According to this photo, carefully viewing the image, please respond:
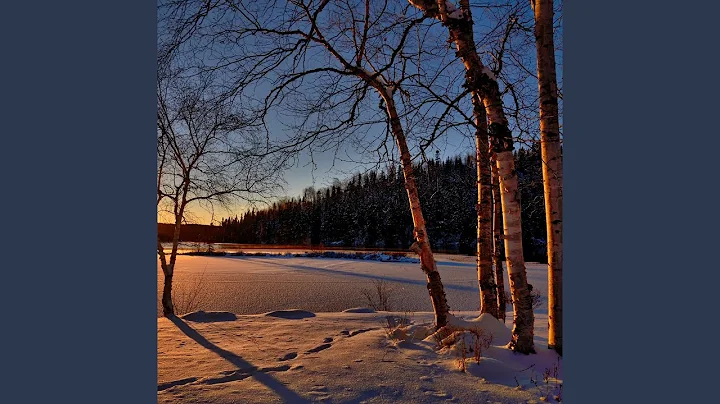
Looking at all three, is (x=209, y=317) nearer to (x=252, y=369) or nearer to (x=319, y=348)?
(x=319, y=348)

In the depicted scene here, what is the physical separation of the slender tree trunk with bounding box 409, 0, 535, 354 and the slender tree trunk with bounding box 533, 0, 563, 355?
0.71 feet

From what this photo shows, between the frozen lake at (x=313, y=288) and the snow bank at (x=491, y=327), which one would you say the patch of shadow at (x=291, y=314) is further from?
the snow bank at (x=491, y=327)

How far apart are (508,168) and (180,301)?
803 cm

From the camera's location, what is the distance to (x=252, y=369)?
3240 millimetres

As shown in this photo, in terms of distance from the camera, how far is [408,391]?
263 centimetres

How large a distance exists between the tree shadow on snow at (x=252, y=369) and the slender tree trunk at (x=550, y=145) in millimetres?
2024

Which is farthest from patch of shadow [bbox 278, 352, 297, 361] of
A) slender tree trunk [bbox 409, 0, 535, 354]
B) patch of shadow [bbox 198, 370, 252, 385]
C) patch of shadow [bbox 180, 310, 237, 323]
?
patch of shadow [bbox 180, 310, 237, 323]

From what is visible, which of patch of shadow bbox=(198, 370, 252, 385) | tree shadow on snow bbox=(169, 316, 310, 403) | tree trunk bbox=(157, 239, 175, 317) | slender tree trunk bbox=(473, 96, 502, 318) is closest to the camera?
tree shadow on snow bbox=(169, 316, 310, 403)

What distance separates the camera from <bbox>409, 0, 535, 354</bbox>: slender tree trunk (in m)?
3.10

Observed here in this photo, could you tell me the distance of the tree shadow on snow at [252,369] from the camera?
102 inches

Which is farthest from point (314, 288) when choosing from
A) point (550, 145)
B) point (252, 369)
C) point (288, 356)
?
point (550, 145)

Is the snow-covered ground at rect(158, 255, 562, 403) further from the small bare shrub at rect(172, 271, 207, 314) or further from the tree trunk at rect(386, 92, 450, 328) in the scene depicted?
the small bare shrub at rect(172, 271, 207, 314)

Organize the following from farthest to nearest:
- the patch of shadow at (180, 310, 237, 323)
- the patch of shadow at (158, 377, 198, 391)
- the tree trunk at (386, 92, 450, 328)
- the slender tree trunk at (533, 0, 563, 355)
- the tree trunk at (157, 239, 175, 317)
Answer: the tree trunk at (157, 239, 175, 317) < the patch of shadow at (180, 310, 237, 323) < the tree trunk at (386, 92, 450, 328) < the slender tree trunk at (533, 0, 563, 355) < the patch of shadow at (158, 377, 198, 391)

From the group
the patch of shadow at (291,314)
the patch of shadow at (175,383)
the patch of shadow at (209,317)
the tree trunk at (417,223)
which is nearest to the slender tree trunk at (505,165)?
the tree trunk at (417,223)
